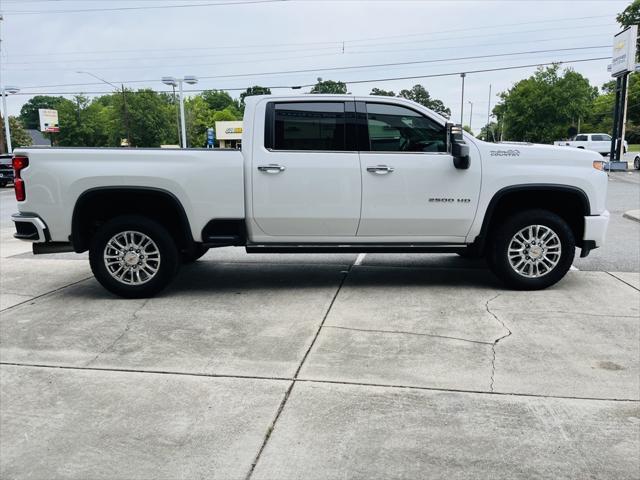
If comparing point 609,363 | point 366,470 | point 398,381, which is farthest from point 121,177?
→ point 609,363

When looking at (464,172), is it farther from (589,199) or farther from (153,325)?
(153,325)

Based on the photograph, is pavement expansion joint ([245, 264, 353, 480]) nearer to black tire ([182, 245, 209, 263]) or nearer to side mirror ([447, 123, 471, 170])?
black tire ([182, 245, 209, 263])

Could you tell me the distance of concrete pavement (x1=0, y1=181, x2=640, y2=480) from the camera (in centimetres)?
303

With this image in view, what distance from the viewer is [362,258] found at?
8281 millimetres

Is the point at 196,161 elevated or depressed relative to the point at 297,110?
depressed

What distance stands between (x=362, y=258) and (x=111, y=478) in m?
5.74

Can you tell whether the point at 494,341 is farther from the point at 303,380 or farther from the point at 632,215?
the point at 632,215

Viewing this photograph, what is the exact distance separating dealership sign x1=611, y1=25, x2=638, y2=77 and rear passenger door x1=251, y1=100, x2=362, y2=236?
3022 cm

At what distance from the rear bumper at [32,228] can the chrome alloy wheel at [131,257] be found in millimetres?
649

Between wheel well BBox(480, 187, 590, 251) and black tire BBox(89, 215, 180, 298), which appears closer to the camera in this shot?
black tire BBox(89, 215, 180, 298)

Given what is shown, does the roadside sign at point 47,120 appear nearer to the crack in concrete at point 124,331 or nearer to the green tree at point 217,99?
the green tree at point 217,99

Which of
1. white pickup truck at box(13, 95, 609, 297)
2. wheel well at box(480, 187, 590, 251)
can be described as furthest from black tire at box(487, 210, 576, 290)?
wheel well at box(480, 187, 590, 251)

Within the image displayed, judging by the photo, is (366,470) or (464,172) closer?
(366,470)

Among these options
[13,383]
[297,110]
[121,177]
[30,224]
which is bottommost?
[13,383]
